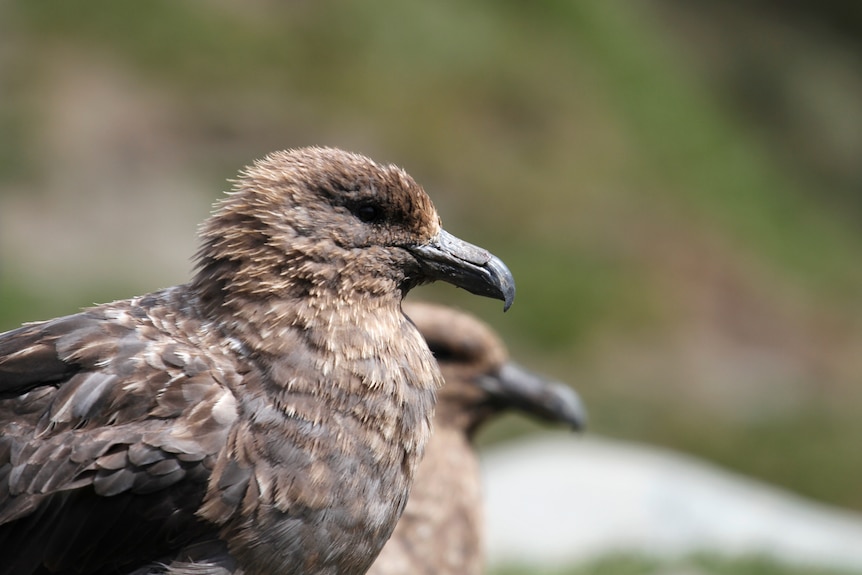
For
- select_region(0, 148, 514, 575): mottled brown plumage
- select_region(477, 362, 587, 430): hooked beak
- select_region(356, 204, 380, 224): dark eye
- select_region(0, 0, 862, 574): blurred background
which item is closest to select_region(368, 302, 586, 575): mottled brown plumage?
select_region(477, 362, 587, 430): hooked beak

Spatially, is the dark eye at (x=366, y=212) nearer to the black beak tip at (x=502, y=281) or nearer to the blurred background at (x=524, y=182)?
the black beak tip at (x=502, y=281)

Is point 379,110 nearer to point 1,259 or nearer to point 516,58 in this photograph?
point 516,58

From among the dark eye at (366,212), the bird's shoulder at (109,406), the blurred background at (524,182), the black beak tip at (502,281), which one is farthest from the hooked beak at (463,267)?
the blurred background at (524,182)

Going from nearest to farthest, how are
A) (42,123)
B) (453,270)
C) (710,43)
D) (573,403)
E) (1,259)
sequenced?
(453,270) < (573,403) < (1,259) < (42,123) < (710,43)

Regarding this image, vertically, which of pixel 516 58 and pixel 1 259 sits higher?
pixel 516 58

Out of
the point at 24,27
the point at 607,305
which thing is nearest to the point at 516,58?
the point at 607,305

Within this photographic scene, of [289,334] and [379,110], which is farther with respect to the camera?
[379,110]
